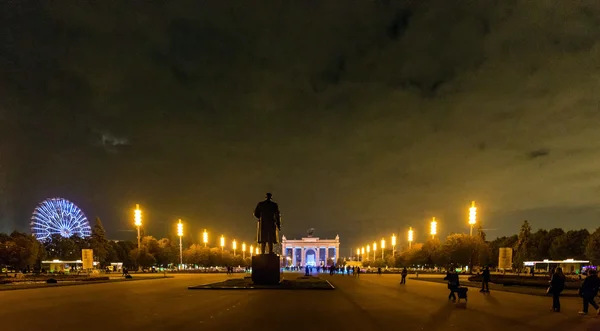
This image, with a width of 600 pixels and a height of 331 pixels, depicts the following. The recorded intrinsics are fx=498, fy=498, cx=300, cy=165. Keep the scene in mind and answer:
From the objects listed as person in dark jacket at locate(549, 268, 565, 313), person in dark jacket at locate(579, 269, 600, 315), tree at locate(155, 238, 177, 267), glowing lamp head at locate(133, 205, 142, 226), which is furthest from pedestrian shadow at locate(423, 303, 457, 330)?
tree at locate(155, 238, 177, 267)

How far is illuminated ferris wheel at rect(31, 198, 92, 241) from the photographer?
107 m

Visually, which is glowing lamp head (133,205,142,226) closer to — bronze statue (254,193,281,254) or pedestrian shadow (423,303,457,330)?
bronze statue (254,193,281,254)

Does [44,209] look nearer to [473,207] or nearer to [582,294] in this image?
[473,207]

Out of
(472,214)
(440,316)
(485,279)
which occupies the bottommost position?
(485,279)

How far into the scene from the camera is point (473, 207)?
5156cm

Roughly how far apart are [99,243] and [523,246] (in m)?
104

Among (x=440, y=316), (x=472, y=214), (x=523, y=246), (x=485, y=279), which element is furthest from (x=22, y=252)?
(x=523, y=246)

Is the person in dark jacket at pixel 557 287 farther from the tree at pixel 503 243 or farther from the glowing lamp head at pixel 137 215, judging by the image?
the tree at pixel 503 243

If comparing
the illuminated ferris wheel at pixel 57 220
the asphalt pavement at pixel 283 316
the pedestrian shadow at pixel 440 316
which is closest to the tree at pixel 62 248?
the illuminated ferris wheel at pixel 57 220

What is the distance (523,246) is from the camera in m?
122

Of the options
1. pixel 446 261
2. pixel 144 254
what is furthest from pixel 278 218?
pixel 144 254

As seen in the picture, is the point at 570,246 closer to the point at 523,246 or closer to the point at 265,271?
the point at 523,246

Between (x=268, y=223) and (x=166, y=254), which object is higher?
(x=268, y=223)

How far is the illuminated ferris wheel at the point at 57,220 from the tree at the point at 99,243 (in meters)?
2.83
